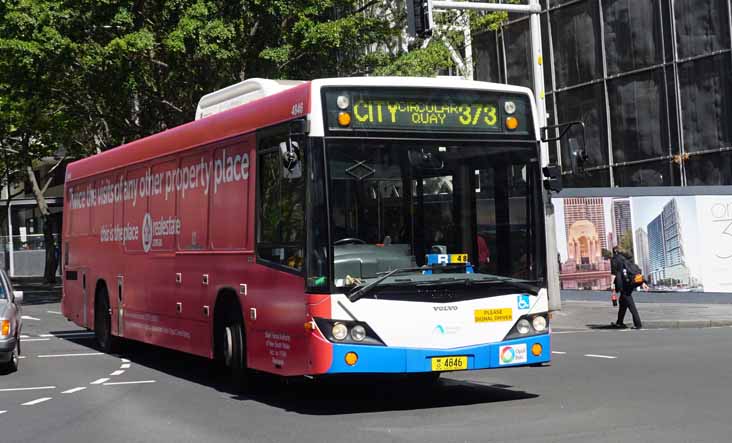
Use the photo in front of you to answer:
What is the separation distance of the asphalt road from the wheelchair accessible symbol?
36.9 inches

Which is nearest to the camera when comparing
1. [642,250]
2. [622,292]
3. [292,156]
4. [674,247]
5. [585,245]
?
[292,156]

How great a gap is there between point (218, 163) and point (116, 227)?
491 cm

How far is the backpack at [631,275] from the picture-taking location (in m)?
22.4

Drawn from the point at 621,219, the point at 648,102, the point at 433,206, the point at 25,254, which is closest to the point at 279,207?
the point at 433,206

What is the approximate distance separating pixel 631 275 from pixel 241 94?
10810 millimetres

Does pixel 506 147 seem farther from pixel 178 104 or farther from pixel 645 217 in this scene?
pixel 178 104

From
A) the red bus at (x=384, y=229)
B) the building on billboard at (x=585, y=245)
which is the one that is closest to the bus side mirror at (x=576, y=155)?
the red bus at (x=384, y=229)

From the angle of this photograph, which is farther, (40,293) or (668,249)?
(40,293)

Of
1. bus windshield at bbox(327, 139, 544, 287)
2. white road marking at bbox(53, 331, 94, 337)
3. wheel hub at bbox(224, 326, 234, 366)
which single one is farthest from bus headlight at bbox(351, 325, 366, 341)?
white road marking at bbox(53, 331, 94, 337)

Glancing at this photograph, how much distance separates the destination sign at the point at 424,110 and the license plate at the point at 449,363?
7.18 feet

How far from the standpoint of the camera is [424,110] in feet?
37.4

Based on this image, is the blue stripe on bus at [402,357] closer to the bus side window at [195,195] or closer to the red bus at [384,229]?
the red bus at [384,229]

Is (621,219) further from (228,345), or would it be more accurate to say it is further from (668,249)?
(228,345)

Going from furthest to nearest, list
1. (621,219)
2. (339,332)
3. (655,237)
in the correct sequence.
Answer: (621,219)
(655,237)
(339,332)
